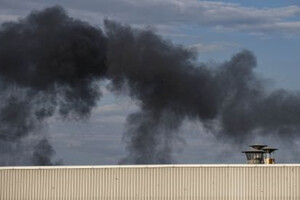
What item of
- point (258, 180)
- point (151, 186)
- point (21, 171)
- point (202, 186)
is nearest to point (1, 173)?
point (21, 171)

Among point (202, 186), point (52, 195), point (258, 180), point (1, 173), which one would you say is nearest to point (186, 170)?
point (202, 186)

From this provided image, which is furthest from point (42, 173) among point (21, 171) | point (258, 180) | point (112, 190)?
point (258, 180)

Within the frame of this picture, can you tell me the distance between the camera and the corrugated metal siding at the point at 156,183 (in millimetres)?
53375

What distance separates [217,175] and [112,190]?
7.52m

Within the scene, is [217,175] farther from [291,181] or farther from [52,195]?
[52,195]

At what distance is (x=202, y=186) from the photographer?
176ft

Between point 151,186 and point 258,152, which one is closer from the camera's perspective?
point 151,186

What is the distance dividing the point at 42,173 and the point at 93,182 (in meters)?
3.84

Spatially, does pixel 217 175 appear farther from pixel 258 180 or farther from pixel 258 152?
pixel 258 152

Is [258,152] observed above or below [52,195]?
above

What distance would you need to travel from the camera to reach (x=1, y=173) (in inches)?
2203

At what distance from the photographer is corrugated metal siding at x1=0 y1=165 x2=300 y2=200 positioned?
5338cm

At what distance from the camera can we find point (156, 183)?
178ft

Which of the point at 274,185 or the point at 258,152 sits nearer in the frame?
the point at 274,185
